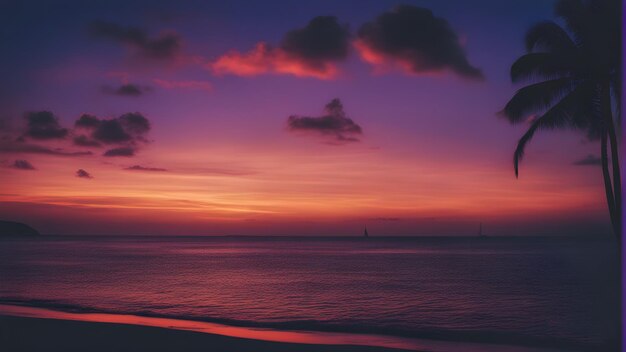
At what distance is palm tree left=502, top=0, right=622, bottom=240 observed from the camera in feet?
42.5

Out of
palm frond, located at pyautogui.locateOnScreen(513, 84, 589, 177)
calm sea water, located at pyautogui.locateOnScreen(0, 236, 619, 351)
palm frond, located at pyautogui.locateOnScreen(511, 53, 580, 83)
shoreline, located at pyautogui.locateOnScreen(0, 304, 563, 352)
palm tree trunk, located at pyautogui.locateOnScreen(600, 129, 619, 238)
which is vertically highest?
palm frond, located at pyautogui.locateOnScreen(511, 53, 580, 83)

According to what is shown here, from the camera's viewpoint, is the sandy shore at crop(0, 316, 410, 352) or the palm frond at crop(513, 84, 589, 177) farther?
the palm frond at crop(513, 84, 589, 177)

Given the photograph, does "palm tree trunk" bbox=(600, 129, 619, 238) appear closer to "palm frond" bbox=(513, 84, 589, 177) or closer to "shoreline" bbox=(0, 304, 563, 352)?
"palm frond" bbox=(513, 84, 589, 177)

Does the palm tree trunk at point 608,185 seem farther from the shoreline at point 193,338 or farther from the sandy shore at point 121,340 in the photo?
the sandy shore at point 121,340

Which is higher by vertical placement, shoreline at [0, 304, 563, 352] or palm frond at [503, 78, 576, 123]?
palm frond at [503, 78, 576, 123]

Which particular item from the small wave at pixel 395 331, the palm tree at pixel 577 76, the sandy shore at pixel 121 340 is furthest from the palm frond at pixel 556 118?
the sandy shore at pixel 121 340

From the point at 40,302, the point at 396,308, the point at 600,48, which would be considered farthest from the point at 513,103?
the point at 40,302

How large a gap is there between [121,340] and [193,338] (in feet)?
4.93

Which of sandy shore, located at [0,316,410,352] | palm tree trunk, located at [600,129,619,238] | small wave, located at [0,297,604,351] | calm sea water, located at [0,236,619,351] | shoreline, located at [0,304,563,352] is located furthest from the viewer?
calm sea water, located at [0,236,619,351]

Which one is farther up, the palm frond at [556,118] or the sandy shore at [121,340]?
the palm frond at [556,118]

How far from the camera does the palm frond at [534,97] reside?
14430 mm

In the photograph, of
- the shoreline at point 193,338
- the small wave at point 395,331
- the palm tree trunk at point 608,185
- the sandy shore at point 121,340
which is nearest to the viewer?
the sandy shore at point 121,340

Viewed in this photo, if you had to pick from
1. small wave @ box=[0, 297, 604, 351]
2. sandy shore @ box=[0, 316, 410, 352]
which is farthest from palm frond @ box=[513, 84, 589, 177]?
sandy shore @ box=[0, 316, 410, 352]

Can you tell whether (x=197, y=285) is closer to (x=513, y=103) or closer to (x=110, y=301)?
(x=110, y=301)
